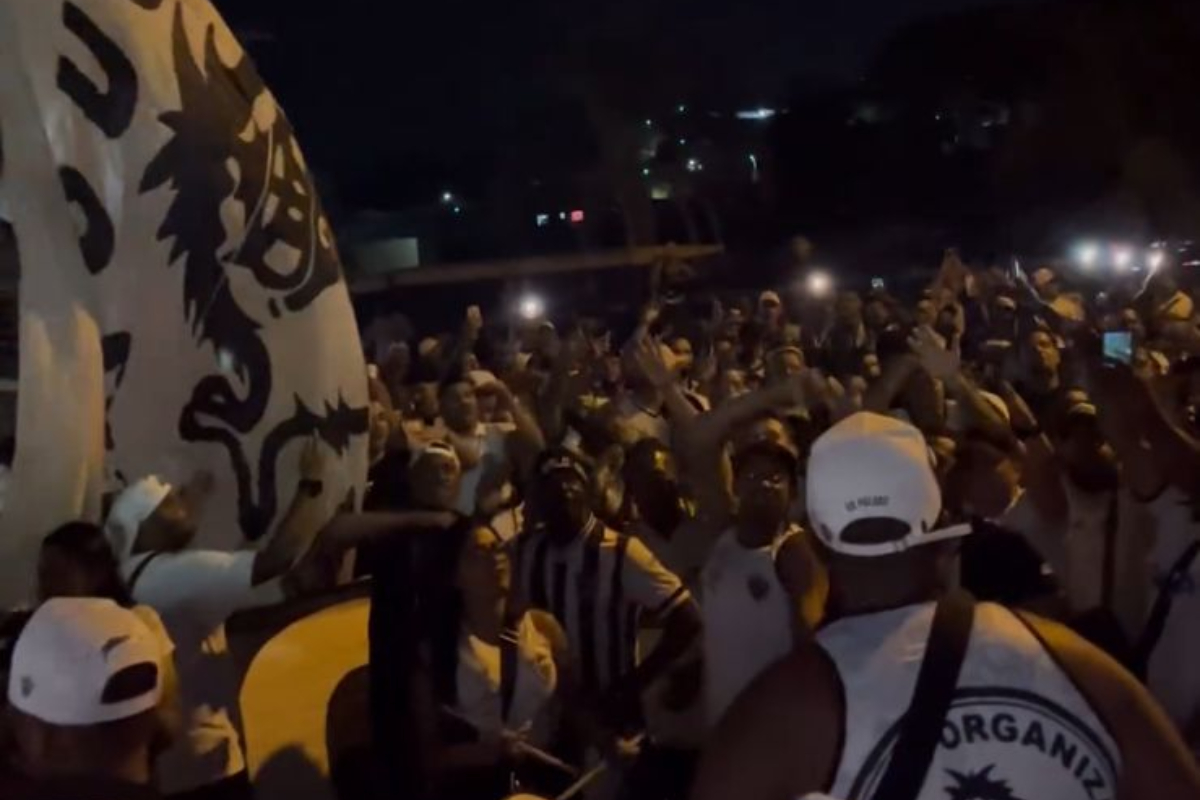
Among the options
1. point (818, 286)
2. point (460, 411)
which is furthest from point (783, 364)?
point (818, 286)

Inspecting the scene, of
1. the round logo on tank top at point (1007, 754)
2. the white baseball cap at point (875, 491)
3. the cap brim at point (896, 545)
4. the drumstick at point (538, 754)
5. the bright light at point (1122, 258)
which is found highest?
the bright light at point (1122, 258)

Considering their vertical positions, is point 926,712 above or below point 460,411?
below

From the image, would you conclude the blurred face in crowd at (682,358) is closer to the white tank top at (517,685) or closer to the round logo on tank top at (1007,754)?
the white tank top at (517,685)

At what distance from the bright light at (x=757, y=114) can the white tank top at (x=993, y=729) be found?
41290 millimetres

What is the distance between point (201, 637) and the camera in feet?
14.1

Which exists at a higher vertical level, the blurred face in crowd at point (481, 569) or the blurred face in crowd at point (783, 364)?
the blurred face in crowd at point (783, 364)

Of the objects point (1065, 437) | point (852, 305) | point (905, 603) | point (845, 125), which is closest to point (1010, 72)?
point (845, 125)

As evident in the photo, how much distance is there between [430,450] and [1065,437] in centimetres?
190

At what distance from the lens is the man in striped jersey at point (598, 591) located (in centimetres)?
518

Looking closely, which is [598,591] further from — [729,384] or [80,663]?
[729,384]

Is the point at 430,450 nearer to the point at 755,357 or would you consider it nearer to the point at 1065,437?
the point at 1065,437

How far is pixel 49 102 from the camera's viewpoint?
4.44 metres

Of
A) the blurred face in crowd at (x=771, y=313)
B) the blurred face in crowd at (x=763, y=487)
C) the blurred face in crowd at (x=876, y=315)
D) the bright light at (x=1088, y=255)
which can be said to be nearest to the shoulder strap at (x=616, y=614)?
the blurred face in crowd at (x=763, y=487)

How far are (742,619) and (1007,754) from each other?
224 centimetres
